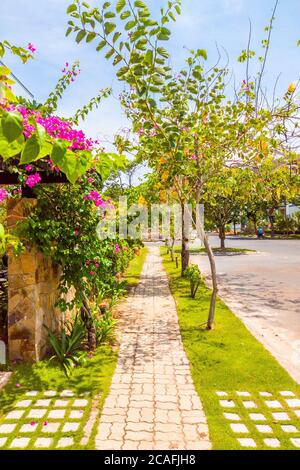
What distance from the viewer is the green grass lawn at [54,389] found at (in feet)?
12.9

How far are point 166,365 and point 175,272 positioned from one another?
1180 cm

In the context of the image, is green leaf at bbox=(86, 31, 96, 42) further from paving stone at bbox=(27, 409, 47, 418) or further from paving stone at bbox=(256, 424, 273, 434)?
paving stone at bbox=(256, 424, 273, 434)

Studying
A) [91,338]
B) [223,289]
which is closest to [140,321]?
[91,338]

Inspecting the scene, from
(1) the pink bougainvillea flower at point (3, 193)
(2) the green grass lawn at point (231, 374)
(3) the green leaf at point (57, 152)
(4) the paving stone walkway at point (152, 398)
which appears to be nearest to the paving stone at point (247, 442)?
(2) the green grass lawn at point (231, 374)

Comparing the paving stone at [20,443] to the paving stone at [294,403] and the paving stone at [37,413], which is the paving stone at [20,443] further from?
the paving stone at [294,403]

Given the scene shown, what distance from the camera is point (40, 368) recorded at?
563 cm

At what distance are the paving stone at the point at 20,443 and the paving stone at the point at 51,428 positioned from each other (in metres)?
0.21

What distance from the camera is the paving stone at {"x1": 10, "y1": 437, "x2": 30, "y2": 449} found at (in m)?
3.71

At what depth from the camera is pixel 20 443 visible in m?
3.77

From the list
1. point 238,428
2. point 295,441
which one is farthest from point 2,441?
point 295,441

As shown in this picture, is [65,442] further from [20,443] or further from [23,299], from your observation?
[23,299]

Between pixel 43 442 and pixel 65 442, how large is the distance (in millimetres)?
228

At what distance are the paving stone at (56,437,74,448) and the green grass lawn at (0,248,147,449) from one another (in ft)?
0.11
